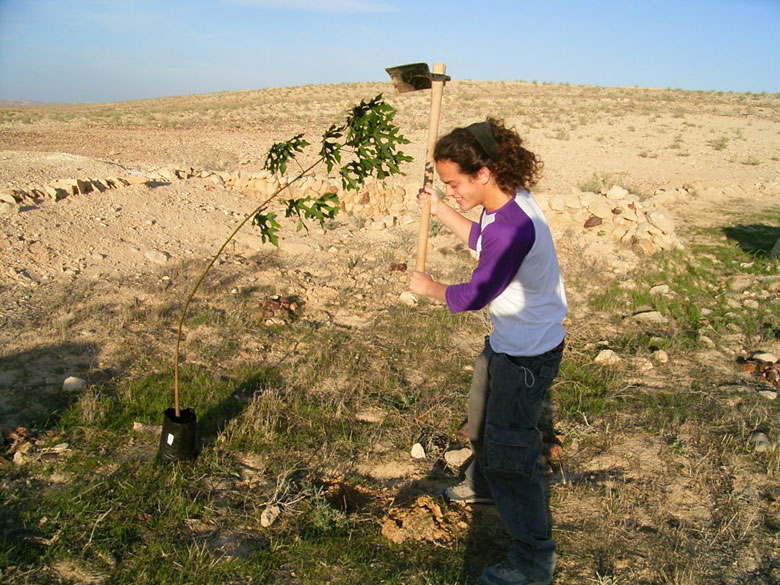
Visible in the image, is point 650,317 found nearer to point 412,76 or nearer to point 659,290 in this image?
point 659,290

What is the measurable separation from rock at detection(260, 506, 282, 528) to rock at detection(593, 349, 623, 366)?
3.29m

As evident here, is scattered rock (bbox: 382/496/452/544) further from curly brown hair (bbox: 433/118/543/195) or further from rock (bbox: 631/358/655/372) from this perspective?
rock (bbox: 631/358/655/372)

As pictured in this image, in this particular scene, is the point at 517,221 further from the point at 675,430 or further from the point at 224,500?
the point at 675,430

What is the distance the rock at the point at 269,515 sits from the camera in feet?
9.57

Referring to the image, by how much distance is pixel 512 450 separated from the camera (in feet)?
7.98

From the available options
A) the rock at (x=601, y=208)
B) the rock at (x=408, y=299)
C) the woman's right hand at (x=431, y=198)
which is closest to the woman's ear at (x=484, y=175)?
the woman's right hand at (x=431, y=198)

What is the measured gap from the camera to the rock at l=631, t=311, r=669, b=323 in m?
6.03

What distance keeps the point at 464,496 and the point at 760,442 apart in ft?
7.17

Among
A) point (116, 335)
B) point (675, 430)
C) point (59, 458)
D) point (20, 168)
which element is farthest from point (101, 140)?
point (675, 430)

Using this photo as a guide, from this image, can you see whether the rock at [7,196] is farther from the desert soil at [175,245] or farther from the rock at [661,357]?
the rock at [661,357]

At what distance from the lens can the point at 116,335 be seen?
15.7ft

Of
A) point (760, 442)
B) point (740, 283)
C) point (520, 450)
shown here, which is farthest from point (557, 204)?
Answer: point (520, 450)

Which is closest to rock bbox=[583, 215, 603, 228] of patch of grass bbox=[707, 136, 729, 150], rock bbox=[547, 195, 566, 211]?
rock bbox=[547, 195, 566, 211]

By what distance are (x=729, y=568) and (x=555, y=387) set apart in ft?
6.39
